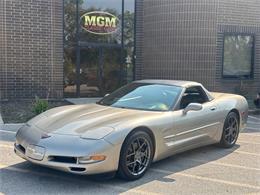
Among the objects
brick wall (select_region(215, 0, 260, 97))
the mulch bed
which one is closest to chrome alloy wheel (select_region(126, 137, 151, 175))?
the mulch bed

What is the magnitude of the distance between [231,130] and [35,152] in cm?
378

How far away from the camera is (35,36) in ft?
40.4

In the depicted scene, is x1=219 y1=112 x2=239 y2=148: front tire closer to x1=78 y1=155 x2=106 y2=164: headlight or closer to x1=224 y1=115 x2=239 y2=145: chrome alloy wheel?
x1=224 y1=115 x2=239 y2=145: chrome alloy wheel

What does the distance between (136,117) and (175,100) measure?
91 centimetres

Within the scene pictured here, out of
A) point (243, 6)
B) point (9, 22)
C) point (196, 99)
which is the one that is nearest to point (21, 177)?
point (196, 99)

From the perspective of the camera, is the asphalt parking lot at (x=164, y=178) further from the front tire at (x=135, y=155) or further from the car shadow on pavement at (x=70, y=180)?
the front tire at (x=135, y=155)

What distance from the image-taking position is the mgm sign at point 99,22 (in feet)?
44.3

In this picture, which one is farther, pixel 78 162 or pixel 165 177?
pixel 165 177

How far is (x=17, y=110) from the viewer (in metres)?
10.2

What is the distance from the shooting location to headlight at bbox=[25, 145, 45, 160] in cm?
446

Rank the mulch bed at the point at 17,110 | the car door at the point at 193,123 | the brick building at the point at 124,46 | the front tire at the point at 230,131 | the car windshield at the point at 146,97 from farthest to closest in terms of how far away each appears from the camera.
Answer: the brick building at the point at 124,46 < the mulch bed at the point at 17,110 < the front tire at the point at 230,131 < the car windshield at the point at 146,97 < the car door at the point at 193,123

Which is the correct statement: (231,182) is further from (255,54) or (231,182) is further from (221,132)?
(255,54)

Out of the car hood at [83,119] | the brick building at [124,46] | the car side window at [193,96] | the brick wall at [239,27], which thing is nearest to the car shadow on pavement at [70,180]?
the car hood at [83,119]

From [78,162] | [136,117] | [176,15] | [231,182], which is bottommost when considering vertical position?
[231,182]
